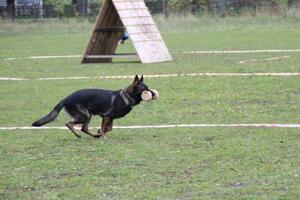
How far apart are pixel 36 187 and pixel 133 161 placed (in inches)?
61.9

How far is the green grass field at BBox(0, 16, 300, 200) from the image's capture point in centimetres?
825

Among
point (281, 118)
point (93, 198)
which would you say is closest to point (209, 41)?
point (281, 118)

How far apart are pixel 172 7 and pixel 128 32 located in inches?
1444

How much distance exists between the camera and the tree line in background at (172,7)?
177 feet

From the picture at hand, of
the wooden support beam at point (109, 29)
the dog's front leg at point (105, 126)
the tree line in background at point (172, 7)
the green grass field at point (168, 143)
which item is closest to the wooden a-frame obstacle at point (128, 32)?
the wooden support beam at point (109, 29)

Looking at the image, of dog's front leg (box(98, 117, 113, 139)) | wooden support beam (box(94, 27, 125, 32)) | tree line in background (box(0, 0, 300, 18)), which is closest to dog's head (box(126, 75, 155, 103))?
dog's front leg (box(98, 117, 113, 139))

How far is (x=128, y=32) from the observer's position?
80.2ft

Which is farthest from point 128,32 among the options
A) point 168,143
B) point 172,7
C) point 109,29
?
point 172,7

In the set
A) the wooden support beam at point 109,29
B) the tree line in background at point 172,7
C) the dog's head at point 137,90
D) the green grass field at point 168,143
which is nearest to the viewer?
the green grass field at point 168,143

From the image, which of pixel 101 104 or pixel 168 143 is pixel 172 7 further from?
pixel 168 143

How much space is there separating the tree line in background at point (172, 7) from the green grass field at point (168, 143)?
29477mm

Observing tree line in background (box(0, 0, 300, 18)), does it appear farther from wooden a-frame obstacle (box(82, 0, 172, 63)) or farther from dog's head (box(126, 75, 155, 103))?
dog's head (box(126, 75, 155, 103))

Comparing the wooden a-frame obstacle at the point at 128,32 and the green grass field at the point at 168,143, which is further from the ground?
the green grass field at the point at 168,143

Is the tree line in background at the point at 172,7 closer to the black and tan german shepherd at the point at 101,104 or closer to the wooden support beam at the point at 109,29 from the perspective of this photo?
the wooden support beam at the point at 109,29
